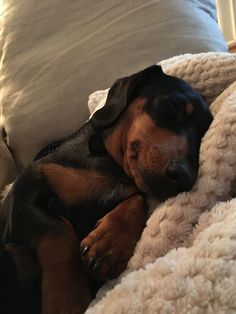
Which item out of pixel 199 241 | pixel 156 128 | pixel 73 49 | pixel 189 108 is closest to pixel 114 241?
pixel 199 241

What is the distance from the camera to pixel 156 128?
1255 millimetres

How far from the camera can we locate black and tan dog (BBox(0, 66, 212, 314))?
105cm

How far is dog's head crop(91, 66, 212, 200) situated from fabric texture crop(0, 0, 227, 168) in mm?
492

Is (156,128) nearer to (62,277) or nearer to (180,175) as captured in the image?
(180,175)

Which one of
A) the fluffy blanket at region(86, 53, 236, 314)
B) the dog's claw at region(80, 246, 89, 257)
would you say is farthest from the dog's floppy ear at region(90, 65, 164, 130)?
the dog's claw at region(80, 246, 89, 257)

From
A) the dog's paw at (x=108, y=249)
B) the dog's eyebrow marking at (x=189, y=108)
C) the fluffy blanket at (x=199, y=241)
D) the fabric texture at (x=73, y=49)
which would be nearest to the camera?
the fluffy blanket at (x=199, y=241)

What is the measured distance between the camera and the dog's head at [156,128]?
114 centimetres

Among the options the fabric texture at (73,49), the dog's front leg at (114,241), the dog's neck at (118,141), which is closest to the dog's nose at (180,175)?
the dog's front leg at (114,241)

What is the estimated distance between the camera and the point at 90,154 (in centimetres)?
141

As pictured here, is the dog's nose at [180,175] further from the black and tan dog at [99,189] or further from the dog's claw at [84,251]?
the dog's claw at [84,251]

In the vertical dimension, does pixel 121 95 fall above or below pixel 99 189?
above

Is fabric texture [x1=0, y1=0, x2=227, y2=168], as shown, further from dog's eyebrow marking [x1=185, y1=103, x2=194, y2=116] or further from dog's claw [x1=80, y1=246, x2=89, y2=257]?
dog's claw [x1=80, y1=246, x2=89, y2=257]

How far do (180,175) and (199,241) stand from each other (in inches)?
9.1

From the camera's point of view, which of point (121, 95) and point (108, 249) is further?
point (121, 95)
